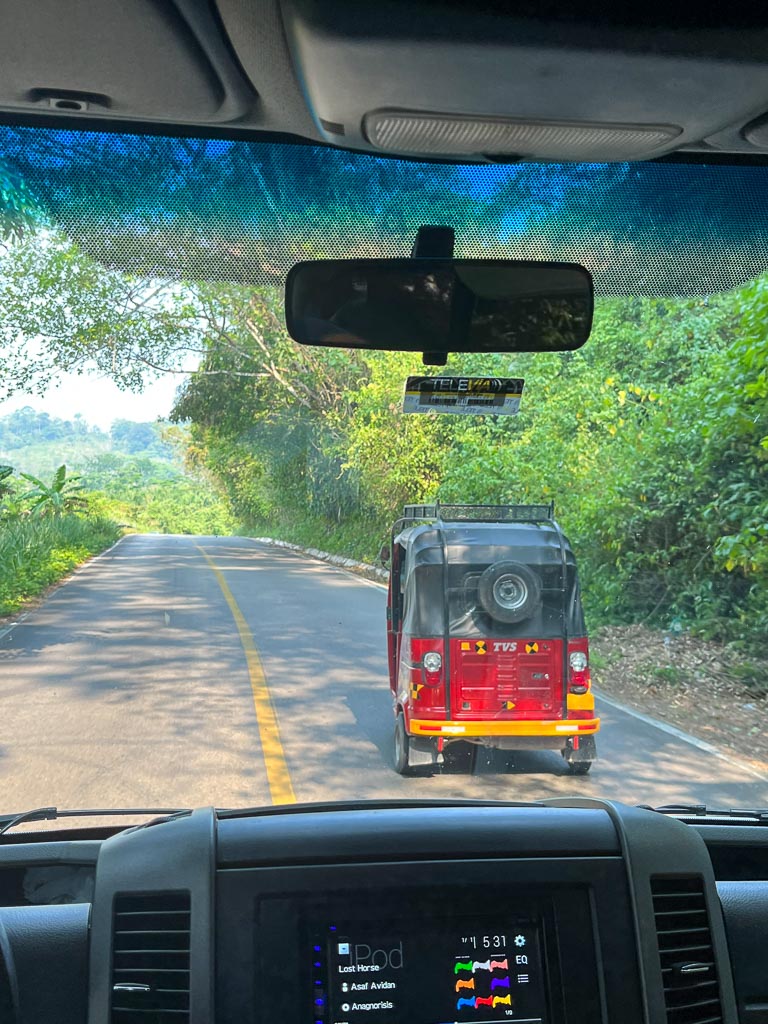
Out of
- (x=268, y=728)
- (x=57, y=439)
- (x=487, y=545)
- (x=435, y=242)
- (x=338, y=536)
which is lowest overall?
(x=268, y=728)

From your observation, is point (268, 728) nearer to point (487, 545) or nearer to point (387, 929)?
point (487, 545)

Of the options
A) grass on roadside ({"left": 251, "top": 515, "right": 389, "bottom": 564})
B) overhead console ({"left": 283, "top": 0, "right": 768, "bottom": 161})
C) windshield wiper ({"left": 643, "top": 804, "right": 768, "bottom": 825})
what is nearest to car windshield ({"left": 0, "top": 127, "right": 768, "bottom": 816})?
overhead console ({"left": 283, "top": 0, "right": 768, "bottom": 161})

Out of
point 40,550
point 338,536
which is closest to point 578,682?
point 40,550

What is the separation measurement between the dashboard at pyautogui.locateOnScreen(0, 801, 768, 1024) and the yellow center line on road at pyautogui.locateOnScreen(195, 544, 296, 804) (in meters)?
2.47

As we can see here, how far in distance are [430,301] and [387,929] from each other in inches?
74.0

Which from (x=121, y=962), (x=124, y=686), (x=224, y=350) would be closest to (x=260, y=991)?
(x=121, y=962)

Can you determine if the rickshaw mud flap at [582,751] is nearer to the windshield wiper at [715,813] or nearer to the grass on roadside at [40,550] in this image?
the windshield wiper at [715,813]

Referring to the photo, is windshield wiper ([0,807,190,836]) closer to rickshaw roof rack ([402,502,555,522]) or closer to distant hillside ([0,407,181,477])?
distant hillside ([0,407,181,477])

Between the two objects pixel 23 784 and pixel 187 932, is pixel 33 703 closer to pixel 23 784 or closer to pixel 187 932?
pixel 23 784

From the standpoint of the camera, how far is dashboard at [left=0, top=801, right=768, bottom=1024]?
2139 millimetres

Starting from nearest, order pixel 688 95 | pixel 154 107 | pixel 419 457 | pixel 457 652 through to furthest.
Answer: pixel 688 95 → pixel 154 107 → pixel 457 652 → pixel 419 457

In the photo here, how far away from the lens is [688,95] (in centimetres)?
240

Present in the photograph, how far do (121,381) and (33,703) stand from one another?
387 centimetres

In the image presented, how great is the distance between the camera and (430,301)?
133 inches
